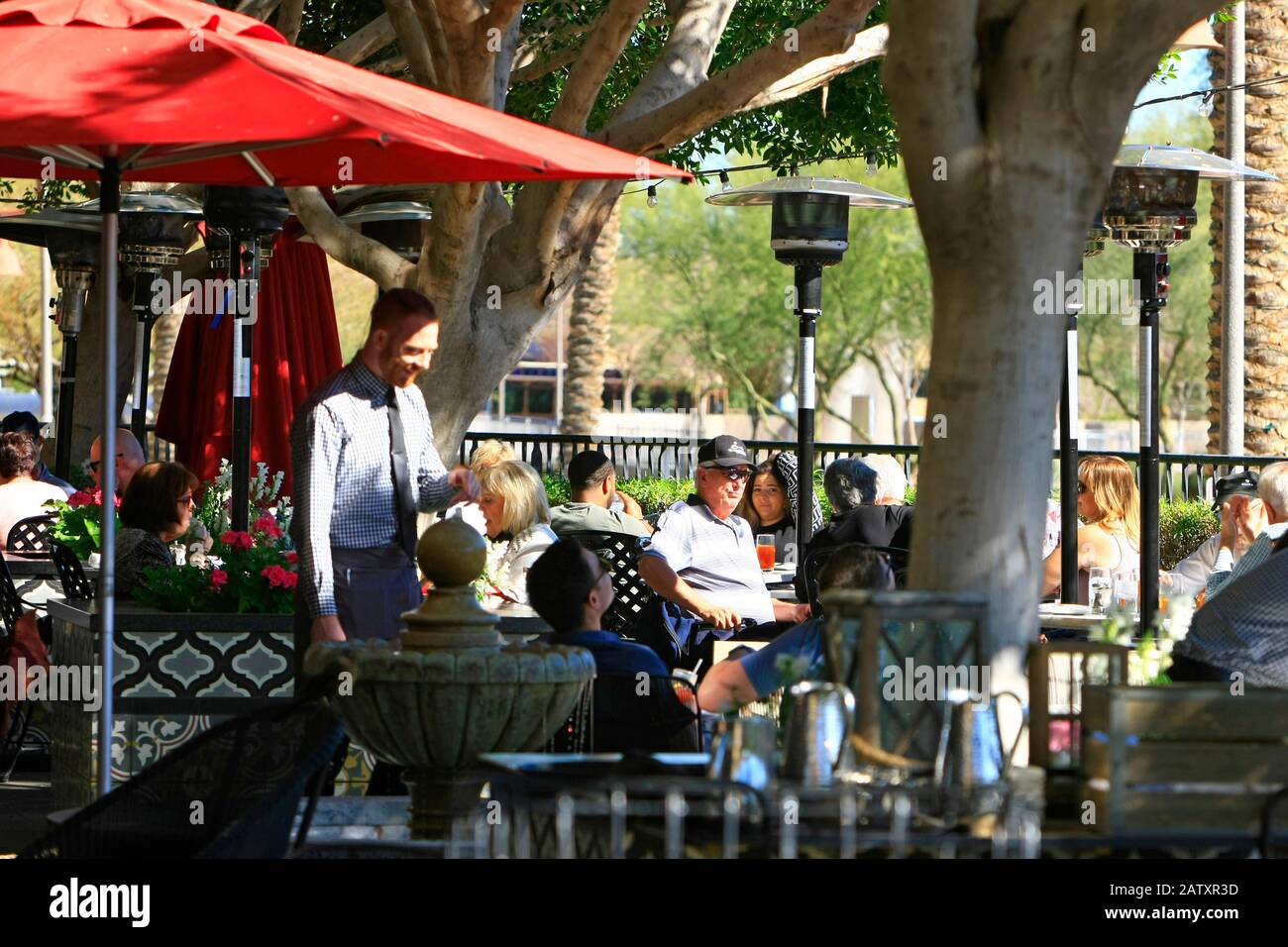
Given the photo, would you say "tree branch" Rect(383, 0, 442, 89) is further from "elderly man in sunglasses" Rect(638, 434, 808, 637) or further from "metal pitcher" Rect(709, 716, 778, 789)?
"metal pitcher" Rect(709, 716, 778, 789)

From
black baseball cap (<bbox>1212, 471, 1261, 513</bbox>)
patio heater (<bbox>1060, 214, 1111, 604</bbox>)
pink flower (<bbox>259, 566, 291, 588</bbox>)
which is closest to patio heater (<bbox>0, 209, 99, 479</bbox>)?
pink flower (<bbox>259, 566, 291, 588</bbox>)

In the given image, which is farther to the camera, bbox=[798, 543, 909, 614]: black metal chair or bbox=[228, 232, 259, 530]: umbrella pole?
bbox=[228, 232, 259, 530]: umbrella pole

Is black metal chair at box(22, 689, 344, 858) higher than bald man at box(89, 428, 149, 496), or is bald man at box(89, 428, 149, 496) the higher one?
bald man at box(89, 428, 149, 496)

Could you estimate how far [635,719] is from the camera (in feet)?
16.9

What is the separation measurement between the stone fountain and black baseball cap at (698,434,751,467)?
3978 millimetres

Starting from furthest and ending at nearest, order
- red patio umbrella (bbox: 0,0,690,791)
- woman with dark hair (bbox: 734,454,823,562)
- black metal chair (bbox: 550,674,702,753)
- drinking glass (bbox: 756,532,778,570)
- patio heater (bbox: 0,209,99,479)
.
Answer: patio heater (bbox: 0,209,99,479), woman with dark hair (bbox: 734,454,823,562), drinking glass (bbox: 756,532,778,570), black metal chair (bbox: 550,674,702,753), red patio umbrella (bbox: 0,0,690,791)

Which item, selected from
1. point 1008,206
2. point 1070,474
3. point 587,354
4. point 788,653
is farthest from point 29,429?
point 587,354

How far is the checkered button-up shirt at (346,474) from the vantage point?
545cm

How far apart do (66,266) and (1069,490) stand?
27.2 ft

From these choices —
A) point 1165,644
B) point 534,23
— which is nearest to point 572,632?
point 1165,644

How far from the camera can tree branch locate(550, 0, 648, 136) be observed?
28.3ft

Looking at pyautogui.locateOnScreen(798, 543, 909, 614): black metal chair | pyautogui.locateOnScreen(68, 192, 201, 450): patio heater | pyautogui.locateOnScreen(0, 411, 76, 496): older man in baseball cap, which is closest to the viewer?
pyautogui.locateOnScreen(798, 543, 909, 614): black metal chair

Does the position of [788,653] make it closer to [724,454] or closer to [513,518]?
[513,518]
